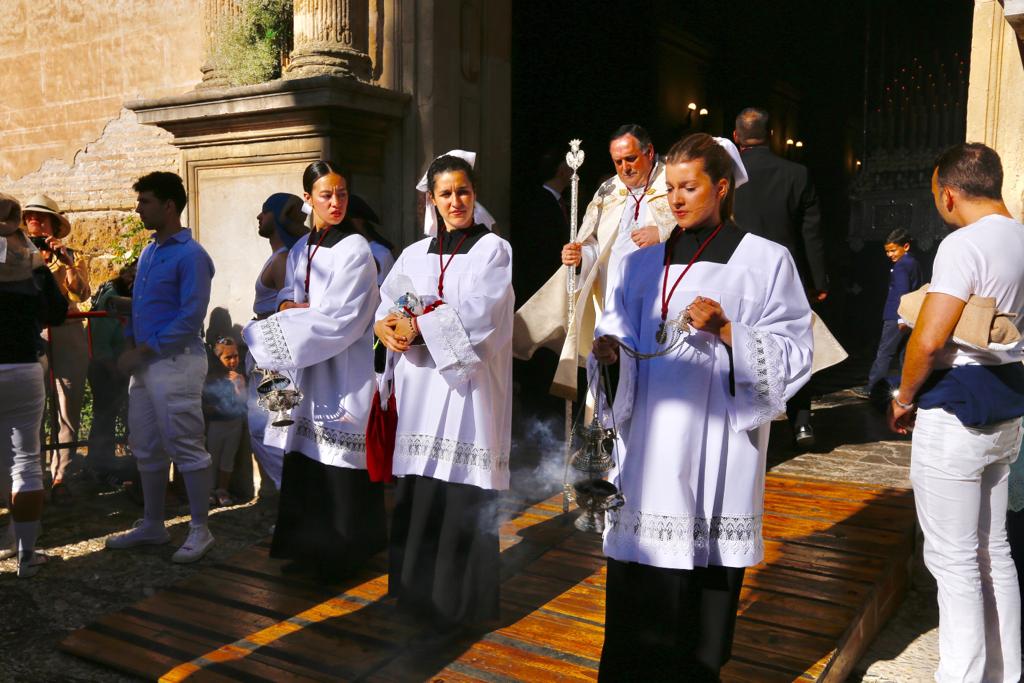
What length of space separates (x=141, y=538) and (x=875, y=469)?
440 centimetres

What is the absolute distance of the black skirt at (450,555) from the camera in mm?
3818

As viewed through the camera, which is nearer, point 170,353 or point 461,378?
point 461,378

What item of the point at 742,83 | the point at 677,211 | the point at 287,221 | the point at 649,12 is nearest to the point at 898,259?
the point at 649,12

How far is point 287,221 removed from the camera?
563 centimetres

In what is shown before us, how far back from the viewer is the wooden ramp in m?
3.53

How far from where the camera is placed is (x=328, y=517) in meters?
4.47

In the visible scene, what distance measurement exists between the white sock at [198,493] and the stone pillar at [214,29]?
295cm

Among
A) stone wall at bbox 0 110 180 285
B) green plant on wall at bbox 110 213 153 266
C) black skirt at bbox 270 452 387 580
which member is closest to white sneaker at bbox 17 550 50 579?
black skirt at bbox 270 452 387 580

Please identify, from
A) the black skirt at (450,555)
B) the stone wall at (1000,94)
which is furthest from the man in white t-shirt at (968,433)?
the black skirt at (450,555)

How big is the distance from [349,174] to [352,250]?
179 cm

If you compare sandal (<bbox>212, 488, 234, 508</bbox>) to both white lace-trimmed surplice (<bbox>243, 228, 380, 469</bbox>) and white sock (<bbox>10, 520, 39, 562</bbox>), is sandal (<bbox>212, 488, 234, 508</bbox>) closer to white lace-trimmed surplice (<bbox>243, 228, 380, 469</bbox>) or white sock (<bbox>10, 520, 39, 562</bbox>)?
white sock (<bbox>10, 520, 39, 562</bbox>)

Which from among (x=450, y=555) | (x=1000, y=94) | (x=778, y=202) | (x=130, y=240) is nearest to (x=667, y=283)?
(x=450, y=555)

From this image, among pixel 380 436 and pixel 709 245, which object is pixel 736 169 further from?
pixel 380 436

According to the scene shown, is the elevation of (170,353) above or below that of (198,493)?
above
